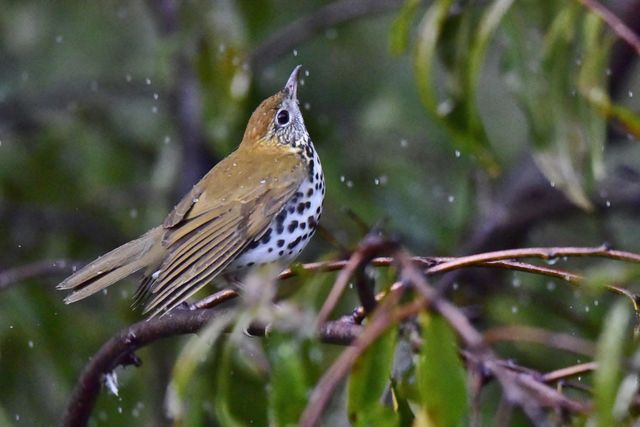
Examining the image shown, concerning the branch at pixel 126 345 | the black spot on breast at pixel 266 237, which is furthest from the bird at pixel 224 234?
the branch at pixel 126 345

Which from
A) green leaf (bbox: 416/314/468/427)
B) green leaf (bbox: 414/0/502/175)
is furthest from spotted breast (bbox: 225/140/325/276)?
green leaf (bbox: 416/314/468/427)

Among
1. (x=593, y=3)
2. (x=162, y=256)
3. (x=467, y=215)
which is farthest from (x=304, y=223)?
(x=467, y=215)

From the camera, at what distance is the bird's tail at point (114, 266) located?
3.52m

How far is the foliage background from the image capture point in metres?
3.75

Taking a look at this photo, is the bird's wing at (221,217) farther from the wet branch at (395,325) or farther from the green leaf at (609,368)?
the green leaf at (609,368)

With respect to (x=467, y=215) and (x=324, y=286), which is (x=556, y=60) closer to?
(x=324, y=286)

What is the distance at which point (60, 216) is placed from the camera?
17.8ft

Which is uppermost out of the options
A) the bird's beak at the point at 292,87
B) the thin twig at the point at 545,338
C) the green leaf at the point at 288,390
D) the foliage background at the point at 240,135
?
the thin twig at the point at 545,338

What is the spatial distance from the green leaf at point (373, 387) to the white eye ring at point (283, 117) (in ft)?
6.90

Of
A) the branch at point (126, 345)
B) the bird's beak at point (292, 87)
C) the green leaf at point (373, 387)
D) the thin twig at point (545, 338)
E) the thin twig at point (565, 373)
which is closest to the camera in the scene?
the thin twig at point (545, 338)

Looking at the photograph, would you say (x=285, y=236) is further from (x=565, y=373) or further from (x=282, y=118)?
(x=565, y=373)

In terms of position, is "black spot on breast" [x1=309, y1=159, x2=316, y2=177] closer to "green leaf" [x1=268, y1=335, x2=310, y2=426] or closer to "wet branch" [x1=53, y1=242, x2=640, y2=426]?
"wet branch" [x1=53, y1=242, x2=640, y2=426]

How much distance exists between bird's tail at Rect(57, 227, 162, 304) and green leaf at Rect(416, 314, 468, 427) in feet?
4.85

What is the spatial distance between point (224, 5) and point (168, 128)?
1.17m
